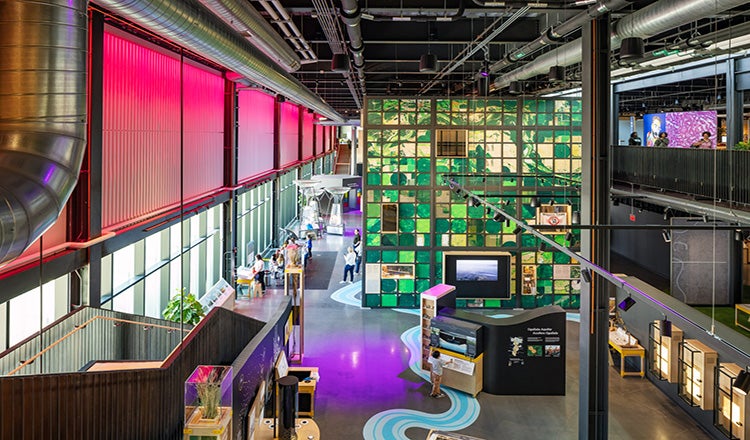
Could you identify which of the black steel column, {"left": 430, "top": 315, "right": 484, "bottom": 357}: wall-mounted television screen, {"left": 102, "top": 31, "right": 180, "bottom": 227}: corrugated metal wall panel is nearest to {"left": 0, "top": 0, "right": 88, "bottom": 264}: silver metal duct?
{"left": 102, "top": 31, "right": 180, "bottom": 227}: corrugated metal wall panel

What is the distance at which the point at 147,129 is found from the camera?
9.76m

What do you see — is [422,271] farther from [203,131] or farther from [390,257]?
[203,131]

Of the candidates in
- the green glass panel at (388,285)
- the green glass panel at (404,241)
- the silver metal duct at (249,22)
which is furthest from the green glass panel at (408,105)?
the silver metal duct at (249,22)

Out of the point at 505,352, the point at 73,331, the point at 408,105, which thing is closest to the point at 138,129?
the point at 73,331

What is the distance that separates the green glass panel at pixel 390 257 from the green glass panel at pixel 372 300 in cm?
115

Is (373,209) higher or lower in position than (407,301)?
higher

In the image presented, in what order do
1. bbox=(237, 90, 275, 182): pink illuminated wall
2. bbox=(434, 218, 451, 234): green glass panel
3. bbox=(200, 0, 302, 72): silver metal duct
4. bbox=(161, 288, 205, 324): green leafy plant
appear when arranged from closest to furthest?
1. bbox=(200, 0, 302, 72): silver metal duct
2. bbox=(161, 288, 205, 324): green leafy plant
3. bbox=(237, 90, 275, 182): pink illuminated wall
4. bbox=(434, 218, 451, 234): green glass panel

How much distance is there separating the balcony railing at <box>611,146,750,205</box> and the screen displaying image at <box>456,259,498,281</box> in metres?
4.86

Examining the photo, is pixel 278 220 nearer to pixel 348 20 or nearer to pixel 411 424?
pixel 411 424

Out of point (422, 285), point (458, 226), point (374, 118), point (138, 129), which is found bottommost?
point (422, 285)

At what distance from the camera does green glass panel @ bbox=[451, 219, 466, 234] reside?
1706cm

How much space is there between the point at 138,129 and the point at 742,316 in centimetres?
1394

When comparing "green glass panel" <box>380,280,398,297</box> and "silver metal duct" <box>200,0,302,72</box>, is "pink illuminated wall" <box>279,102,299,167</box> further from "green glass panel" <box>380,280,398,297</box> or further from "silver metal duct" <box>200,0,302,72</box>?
"silver metal duct" <box>200,0,302,72</box>

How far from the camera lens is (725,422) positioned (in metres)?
8.75
